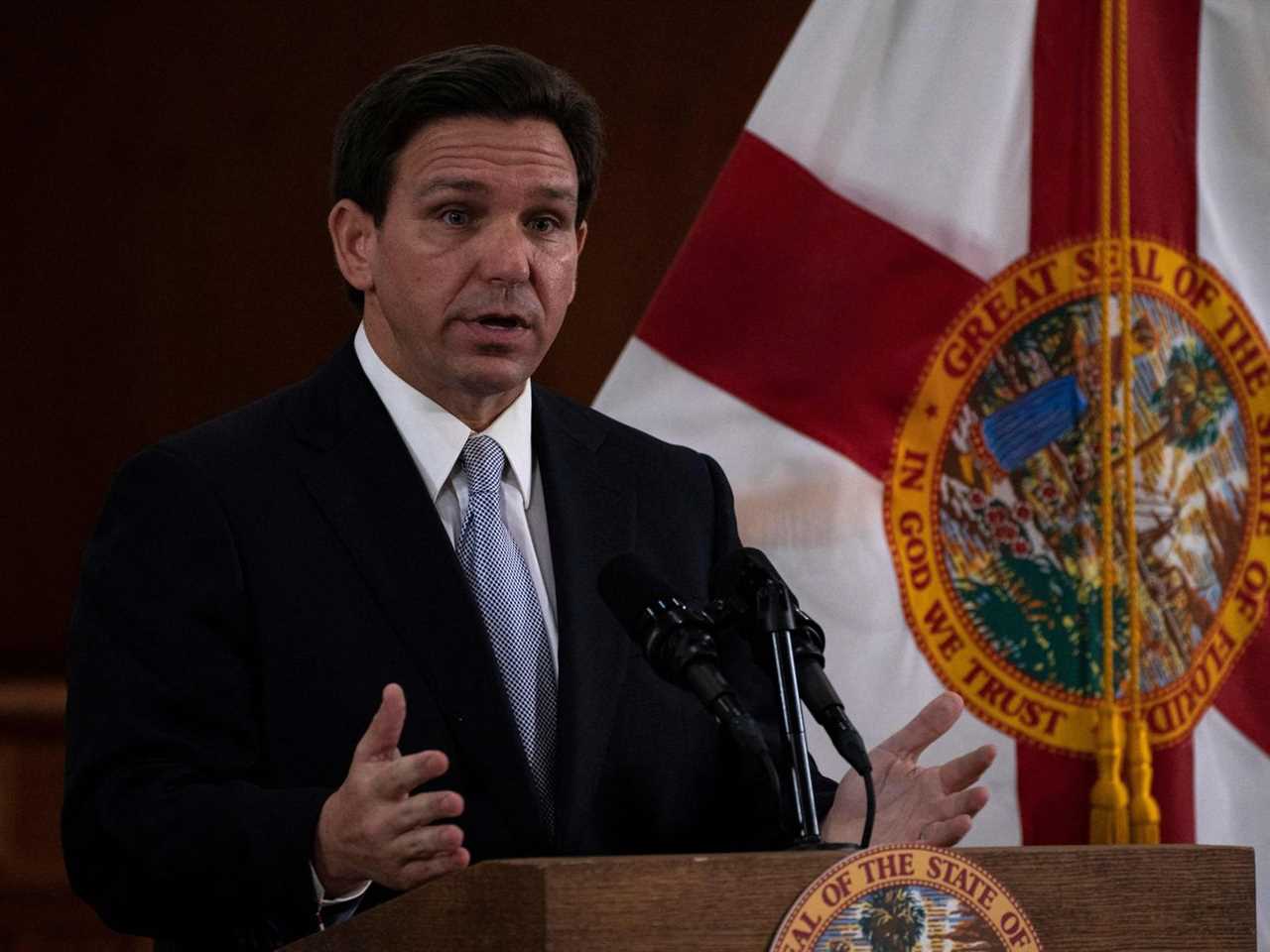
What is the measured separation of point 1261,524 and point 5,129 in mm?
1936

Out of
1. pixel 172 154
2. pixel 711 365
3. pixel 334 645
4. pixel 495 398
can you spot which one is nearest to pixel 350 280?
pixel 495 398

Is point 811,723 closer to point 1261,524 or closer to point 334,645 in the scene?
point 1261,524

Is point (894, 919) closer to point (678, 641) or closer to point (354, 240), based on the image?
point (678, 641)

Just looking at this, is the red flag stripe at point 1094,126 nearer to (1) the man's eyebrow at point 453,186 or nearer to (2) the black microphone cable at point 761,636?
(1) the man's eyebrow at point 453,186

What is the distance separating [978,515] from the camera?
261 cm

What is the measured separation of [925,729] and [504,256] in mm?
598

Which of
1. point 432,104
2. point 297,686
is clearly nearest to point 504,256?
point 432,104

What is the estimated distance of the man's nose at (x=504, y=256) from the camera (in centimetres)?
171

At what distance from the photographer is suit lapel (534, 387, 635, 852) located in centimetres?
160

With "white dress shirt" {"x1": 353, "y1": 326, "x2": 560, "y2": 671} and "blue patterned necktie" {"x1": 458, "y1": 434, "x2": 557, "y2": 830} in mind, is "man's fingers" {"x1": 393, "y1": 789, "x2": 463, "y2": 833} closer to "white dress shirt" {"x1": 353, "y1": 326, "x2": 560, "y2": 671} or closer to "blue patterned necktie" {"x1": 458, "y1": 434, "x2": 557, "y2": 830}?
"blue patterned necktie" {"x1": 458, "y1": 434, "x2": 557, "y2": 830}

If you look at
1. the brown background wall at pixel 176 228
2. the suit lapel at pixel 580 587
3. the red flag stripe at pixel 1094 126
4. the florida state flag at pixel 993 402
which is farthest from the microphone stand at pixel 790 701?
the brown background wall at pixel 176 228

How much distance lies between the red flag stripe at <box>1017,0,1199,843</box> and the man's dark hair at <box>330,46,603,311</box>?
42.2 inches

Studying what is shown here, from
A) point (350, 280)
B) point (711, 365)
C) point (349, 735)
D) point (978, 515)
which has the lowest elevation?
point (349, 735)

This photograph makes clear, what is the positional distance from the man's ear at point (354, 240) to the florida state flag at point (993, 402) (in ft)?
2.69
